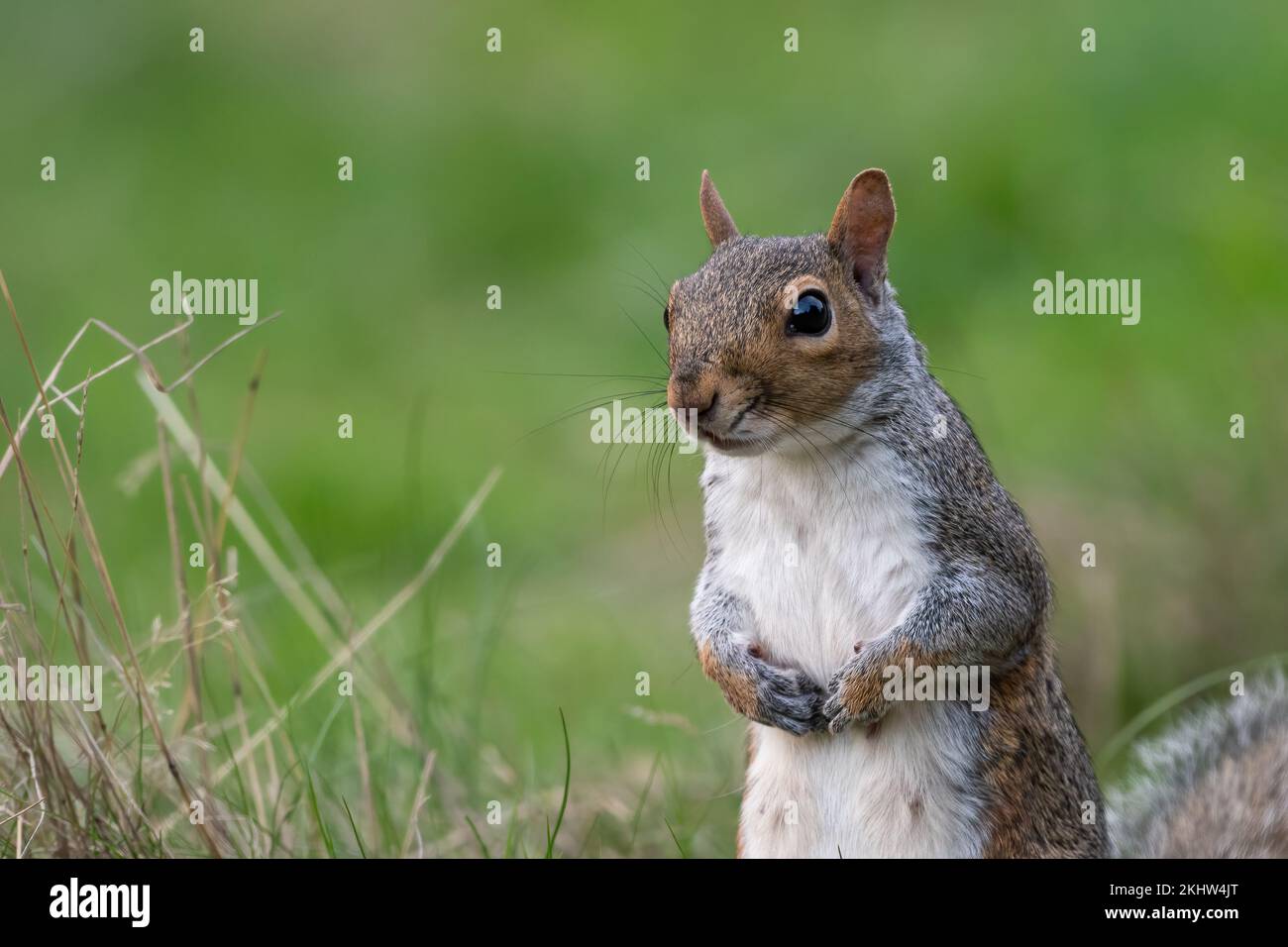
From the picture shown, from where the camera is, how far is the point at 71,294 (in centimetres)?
995

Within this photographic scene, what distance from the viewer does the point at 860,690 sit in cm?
323

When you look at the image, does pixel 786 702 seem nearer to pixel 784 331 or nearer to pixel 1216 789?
pixel 784 331

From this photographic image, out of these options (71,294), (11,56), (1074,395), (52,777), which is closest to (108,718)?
(52,777)

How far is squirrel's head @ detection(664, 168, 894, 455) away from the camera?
10.1 feet

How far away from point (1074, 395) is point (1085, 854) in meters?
4.41

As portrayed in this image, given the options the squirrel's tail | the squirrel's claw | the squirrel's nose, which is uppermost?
the squirrel's nose

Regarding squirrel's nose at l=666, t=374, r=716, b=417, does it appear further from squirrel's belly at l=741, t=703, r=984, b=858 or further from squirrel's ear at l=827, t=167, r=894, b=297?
squirrel's belly at l=741, t=703, r=984, b=858

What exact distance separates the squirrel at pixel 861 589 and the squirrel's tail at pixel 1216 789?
814mm

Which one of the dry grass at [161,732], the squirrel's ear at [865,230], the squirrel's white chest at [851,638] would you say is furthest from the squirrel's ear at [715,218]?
the dry grass at [161,732]

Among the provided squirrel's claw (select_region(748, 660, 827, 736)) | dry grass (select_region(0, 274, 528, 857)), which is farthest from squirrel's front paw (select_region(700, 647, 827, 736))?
dry grass (select_region(0, 274, 528, 857))

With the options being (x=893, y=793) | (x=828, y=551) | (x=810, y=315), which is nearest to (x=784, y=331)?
(x=810, y=315)

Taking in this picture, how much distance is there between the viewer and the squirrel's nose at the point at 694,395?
3.04 metres

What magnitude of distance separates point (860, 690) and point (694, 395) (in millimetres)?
681
